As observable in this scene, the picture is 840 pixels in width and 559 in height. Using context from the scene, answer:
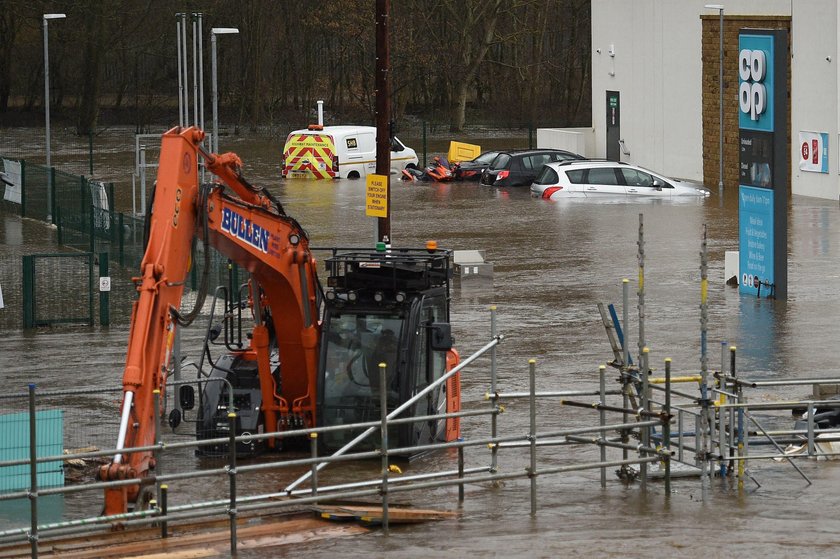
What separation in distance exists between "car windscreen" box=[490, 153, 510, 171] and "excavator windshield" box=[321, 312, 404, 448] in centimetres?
A: 3215

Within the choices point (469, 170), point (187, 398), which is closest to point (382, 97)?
point (187, 398)

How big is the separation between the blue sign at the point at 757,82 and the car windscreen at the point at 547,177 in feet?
50.9

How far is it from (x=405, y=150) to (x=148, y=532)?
39.8m

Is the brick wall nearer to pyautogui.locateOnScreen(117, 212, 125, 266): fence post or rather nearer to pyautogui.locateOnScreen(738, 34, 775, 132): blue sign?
pyautogui.locateOnScreen(738, 34, 775, 132): blue sign

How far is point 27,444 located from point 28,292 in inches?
450

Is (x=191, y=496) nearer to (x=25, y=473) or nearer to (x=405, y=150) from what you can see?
(x=25, y=473)

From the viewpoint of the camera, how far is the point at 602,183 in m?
42.7

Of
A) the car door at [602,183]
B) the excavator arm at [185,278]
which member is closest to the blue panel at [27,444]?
the excavator arm at [185,278]

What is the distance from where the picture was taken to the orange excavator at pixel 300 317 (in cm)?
1416

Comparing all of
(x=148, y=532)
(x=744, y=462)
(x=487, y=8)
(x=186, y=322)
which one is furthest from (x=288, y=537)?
(x=487, y=8)

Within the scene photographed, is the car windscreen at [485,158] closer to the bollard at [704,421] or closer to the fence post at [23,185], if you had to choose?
the fence post at [23,185]

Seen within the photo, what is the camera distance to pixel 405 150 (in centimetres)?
5206

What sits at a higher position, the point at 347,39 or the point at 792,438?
the point at 347,39

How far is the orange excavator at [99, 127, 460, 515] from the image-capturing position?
557 inches
